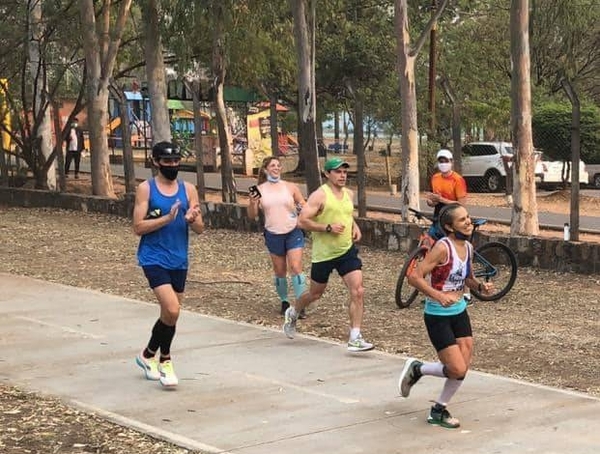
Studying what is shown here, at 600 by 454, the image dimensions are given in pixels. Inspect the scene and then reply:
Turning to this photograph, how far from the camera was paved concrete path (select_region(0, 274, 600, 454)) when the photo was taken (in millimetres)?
5668

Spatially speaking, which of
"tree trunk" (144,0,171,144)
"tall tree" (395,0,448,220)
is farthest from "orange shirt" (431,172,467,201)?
"tree trunk" (144,0,171,144)

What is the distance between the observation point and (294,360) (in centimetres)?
775

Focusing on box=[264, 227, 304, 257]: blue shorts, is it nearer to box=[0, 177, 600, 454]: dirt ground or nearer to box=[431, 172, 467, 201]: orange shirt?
box=[0, 177, 600, 454]: dirt ground

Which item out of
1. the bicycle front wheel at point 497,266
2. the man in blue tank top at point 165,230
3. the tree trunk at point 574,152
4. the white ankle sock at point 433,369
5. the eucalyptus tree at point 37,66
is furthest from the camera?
the eucalyptus tree at point 37,66

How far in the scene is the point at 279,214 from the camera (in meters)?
9.38

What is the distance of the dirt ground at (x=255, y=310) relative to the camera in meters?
5.93

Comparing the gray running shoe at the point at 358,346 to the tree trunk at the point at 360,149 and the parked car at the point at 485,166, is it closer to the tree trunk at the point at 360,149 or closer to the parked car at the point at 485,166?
the tree trunk at the point at 360,149

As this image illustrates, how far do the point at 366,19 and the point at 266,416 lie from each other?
24905 millimetres

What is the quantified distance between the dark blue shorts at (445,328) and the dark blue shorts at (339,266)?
2203mm

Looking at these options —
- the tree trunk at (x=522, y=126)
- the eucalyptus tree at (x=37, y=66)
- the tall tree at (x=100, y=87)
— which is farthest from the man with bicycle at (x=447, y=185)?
the eucalyptus tree at (x=37, y=66)

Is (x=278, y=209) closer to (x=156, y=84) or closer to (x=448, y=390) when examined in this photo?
(x=448, y=390)

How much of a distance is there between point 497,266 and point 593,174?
19296mm

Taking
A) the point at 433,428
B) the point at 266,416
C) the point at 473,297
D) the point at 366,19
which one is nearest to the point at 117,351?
the point at 266,416

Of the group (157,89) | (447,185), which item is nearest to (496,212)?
(157,89)
